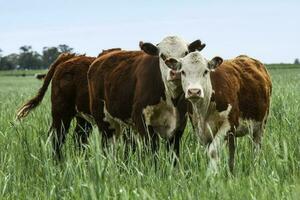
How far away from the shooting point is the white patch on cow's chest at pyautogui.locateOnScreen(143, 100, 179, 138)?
6.16m

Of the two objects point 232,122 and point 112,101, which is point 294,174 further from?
point 112,101

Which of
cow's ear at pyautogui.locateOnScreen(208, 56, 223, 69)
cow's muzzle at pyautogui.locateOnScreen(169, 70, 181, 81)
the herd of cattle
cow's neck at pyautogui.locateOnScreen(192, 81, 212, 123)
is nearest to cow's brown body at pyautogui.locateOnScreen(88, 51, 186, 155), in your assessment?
the herd of cattle

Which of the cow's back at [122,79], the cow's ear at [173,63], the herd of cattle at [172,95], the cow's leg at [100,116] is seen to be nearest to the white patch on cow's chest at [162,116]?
the herd of cattle at [172,95]

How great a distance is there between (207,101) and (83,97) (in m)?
2.72

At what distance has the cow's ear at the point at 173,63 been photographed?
18.7ft

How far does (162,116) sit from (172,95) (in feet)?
0.88

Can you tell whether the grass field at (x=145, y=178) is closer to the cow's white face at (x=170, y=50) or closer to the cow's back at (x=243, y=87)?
the cow's back at (x=243, y=87)

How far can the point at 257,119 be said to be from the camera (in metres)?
6.78

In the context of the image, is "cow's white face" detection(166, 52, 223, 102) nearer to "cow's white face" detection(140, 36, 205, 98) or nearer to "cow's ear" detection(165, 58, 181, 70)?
"cow's ear" detection(165, 58, 181, 70)

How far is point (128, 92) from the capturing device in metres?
6.77

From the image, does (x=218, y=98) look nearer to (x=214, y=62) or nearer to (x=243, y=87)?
(x=214, y=62)

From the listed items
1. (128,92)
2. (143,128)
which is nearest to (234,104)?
(143,128)

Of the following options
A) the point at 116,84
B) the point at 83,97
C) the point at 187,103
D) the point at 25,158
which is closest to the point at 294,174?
the point at 187,103

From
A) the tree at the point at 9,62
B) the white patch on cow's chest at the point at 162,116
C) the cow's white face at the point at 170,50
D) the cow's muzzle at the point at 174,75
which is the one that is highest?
the cow's white face at the point at 170,50
